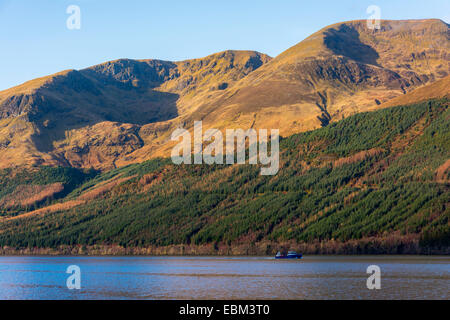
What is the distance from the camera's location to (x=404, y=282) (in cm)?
14500

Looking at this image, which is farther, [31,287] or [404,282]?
[31,287]

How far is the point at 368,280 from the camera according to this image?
15050cm

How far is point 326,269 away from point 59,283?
80.1m
